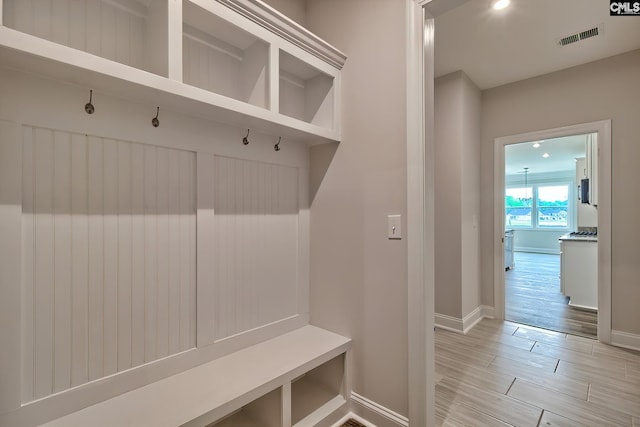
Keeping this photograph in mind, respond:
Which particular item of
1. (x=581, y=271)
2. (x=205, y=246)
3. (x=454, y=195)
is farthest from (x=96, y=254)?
(x=581, y=271)

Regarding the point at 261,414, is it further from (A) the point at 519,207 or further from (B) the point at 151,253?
(A) the point at 519,207

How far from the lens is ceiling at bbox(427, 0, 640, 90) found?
219 cm

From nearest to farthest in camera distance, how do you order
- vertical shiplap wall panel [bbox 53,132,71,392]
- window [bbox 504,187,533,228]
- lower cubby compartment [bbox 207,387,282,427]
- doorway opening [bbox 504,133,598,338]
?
vertical shiplap wall panel [bbox 53,132,71,392]
lower cubby compartment [bbox 207,387,282,427]
doorway opening [bbox 504,133,598,338]
window [bbox 504,187,533,228]

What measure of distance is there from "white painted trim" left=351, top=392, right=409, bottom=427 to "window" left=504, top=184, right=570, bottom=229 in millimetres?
9243

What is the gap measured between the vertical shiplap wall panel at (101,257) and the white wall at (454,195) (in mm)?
2628

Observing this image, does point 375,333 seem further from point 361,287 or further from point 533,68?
point 533,68

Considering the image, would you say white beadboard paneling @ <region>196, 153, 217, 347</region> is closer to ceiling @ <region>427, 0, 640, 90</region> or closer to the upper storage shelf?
the upper storage shelf

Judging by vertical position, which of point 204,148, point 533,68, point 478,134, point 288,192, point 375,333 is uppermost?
point 533,68

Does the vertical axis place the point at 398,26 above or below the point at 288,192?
above

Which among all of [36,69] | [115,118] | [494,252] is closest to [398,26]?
[115,118]

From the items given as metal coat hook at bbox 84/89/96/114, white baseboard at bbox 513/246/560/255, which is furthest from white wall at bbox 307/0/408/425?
white baseboard at bbox 513/246/560/255

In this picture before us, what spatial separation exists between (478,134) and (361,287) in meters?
2.82

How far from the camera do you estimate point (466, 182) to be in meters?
3.14

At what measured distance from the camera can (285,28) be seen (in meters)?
1.48
